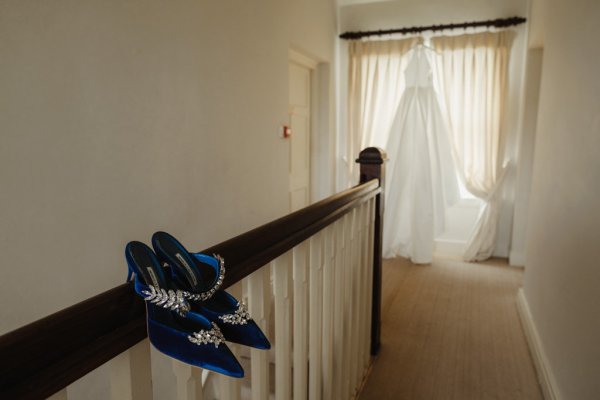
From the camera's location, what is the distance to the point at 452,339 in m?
2.62

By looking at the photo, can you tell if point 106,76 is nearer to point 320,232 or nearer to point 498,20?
point 320,232

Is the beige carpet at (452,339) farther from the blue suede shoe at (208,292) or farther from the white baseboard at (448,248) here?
the blue suede shoe at (208,292)

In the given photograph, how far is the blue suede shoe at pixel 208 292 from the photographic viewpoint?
2.10ft

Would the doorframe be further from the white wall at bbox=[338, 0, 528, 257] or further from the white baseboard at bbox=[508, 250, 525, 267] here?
the white baseboard at bbox=[508, 250, 525, 267]

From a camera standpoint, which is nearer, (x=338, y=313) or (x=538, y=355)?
(x=338, y=313)

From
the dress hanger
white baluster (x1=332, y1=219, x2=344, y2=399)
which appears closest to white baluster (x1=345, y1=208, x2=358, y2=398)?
white baluster (x1=332, y1=219, x2=344, y2=399)

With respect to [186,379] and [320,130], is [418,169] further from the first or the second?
[186,379]

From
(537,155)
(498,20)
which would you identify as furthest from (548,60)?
(498,20)

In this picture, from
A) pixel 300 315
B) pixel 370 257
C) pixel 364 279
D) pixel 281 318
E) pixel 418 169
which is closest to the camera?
pixel 281 318

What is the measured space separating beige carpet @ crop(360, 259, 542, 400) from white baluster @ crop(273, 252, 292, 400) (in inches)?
45.1

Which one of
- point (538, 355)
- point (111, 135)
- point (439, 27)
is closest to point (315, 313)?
point (111, 135)

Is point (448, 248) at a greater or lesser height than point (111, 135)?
lesser

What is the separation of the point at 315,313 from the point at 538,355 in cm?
161

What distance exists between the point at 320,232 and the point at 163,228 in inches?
39.1
